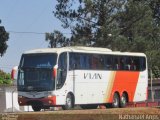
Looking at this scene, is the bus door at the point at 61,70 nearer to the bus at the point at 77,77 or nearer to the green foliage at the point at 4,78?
the bus at the point at 77,77

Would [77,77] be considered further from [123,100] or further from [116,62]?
[123,100]

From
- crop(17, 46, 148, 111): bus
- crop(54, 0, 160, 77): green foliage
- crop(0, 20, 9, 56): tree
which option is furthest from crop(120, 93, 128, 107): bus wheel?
crop(54, 0, 160, 77): green foliage

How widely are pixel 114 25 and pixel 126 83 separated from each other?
60.9 ft

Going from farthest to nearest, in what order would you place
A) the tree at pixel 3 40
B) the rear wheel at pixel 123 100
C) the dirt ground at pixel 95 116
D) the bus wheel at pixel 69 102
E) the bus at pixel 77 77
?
1. the rear wheel at pixel 123 100
2. the tree at pixel 3 40
3. the bus wheel at pixel 69 102
4. the bus at pixel 77 77
5. the dirt ground at pixel 95 116

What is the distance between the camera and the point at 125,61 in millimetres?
29016

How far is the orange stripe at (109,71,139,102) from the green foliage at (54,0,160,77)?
53.4 ft

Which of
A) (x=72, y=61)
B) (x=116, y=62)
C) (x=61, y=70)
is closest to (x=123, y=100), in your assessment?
(x=116, y=62)

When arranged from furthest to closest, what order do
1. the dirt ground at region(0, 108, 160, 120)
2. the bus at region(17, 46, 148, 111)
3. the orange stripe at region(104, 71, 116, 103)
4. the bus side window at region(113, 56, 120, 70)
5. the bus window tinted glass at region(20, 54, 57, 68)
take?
the bus side window at region(113, 56, 120, 70) → the orange stripe at region(104, 71, 116, 103) → the bus at region(17, 46, 148, 111) → the bus window tinted glass at region(20, 54, 57, 68) → the dirt ground at region(0, 108, 160, 120)

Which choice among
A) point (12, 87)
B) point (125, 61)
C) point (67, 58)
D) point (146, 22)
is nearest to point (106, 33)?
point (146, 22)

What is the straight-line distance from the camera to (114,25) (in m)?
47.3

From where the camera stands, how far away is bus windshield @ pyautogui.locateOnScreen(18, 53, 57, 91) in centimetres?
2378

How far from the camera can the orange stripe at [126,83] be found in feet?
92.8

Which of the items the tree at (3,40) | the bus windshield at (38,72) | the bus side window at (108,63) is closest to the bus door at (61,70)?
the bus windshield at (38,72)

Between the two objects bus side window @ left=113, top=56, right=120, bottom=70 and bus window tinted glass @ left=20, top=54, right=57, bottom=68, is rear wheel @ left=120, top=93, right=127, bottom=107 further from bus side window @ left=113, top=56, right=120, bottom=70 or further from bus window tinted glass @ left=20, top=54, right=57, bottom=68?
bus window tinted glass @ left=20, top=54, right=57, bottom=68
